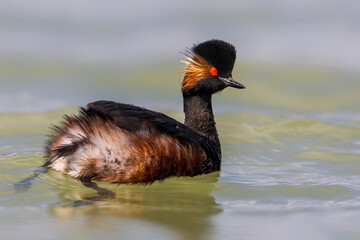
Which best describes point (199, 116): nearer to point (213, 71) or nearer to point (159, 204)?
point (213, 71)

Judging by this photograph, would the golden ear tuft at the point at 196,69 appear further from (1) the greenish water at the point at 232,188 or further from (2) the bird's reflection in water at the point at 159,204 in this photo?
(2) the bird's reflection in water at the point at 159,204

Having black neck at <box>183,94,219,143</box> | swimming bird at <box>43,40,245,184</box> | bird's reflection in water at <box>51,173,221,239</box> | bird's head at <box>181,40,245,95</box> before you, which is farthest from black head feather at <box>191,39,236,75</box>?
bird's reflection in water at <box>51,173,221,239</box>

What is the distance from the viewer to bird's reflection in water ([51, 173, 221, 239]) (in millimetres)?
4843

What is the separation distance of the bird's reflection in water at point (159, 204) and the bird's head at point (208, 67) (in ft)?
3.70

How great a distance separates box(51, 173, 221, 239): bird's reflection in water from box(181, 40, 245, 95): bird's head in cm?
113

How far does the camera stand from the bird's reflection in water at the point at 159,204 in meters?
4.84

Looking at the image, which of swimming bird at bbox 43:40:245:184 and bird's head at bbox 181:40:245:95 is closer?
swimming bird at bbox 43:40:245:184

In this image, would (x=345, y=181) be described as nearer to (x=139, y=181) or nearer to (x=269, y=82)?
(x=139, y=181)

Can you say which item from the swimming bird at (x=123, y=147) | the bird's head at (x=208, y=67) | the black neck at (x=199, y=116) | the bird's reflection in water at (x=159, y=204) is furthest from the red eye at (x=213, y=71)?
the bird's reflection in water at (x=159, y=204)

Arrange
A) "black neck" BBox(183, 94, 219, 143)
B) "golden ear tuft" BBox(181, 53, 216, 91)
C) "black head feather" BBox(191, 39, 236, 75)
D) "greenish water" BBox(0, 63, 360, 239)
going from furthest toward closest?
"black neck" BBox(183, 94, 219, 143), "golden ear tuft" BBox(181, 53, 216, 91), "black head feather" BBox(191, 39, 236, 75), "greenish water" BBox(0, 63, 360, 239)

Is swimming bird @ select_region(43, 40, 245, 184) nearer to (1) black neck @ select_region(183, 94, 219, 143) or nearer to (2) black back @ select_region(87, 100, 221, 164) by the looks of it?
(2) black back @ select_region(87, 100, 221, 164)

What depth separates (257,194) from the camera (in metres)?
5.73

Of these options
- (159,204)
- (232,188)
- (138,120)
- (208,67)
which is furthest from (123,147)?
(208,67)

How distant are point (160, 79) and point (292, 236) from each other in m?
5.45
